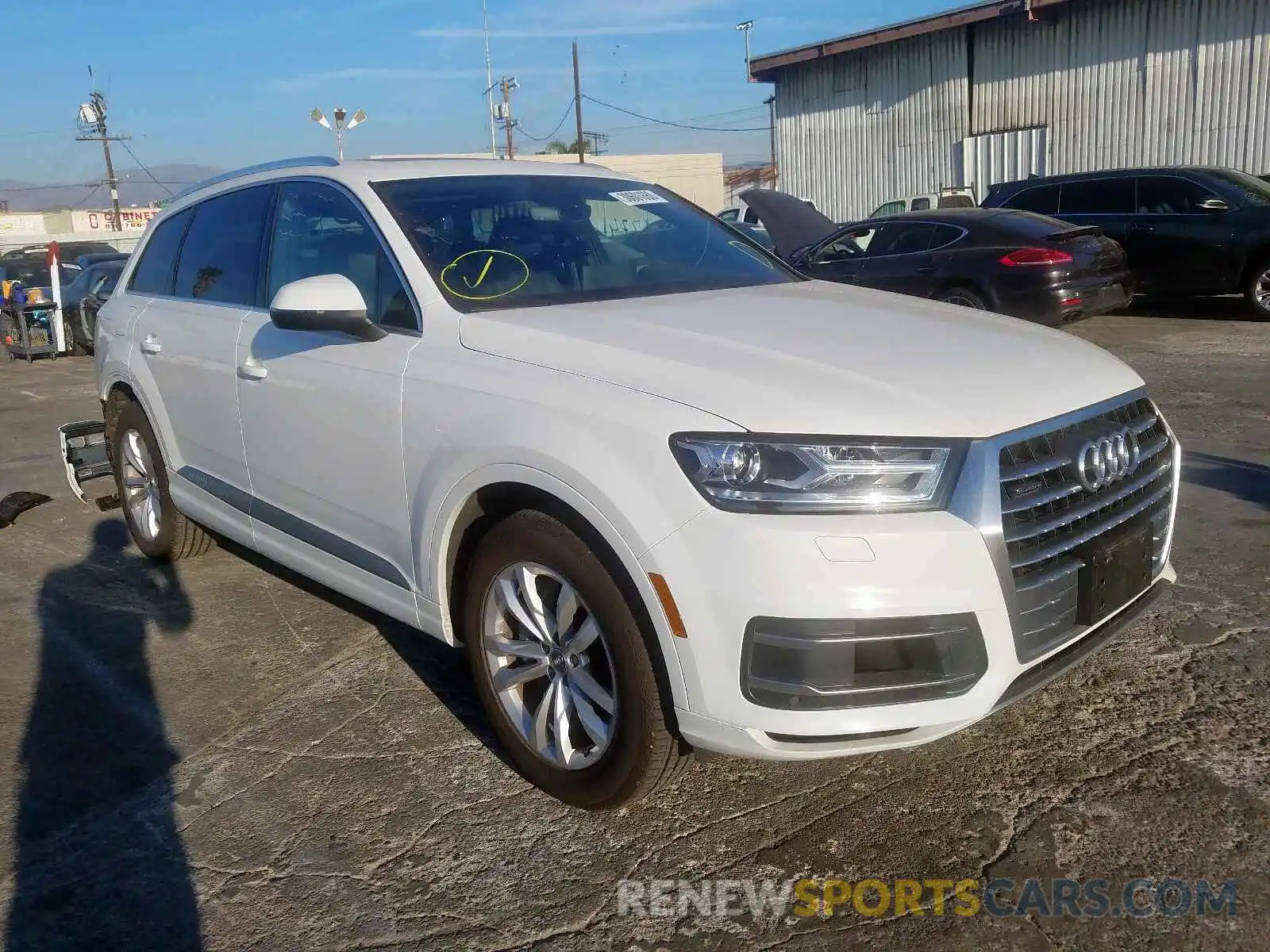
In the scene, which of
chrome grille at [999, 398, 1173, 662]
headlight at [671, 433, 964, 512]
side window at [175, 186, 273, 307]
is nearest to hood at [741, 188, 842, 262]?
side window at [175, 186, 273, 307]

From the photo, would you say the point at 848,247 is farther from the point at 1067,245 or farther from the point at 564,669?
the point at 564,669

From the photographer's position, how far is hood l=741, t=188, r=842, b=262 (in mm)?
11320

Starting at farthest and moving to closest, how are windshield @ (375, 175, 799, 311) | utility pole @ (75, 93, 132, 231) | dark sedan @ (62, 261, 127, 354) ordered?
1. utility pole @ (75, 93, 132, 231)
2. dark sedan @ (62, 261, 127, 354)
3. windshield @ (375, 175, 799, 311)

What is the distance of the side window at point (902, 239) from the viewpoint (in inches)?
443

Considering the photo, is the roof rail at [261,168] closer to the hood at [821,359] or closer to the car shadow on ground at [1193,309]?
the hood at [821,359]

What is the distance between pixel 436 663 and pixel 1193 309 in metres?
11.8

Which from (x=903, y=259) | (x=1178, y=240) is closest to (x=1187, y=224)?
(x=1178, y=240)

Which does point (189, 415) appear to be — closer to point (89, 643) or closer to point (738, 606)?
point (89, 643)

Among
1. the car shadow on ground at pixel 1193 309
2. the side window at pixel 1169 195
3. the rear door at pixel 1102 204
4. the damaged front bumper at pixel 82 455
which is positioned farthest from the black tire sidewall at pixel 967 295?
the damaged front bumper at pixel 82 455

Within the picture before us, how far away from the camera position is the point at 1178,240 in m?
11.9

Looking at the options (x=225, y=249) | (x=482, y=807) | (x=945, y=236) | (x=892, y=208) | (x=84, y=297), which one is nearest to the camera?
(x=482, y=807)

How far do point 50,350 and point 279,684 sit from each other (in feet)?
43.3

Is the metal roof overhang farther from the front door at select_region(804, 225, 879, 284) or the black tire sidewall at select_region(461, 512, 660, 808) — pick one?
the black tire sidewall at select_region(461, 512, 660, 808)

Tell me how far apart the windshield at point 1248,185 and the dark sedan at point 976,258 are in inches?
71.1
